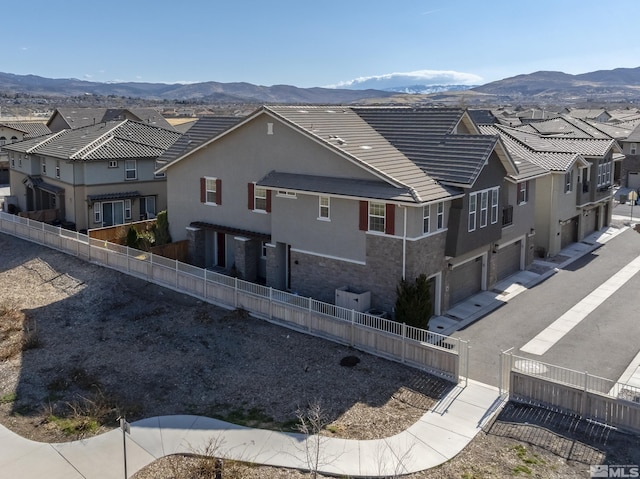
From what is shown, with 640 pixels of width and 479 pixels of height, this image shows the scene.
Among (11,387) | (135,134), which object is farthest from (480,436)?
(135,134)

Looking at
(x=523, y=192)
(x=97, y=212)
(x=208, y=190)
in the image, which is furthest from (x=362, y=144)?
(x=97, y=212)

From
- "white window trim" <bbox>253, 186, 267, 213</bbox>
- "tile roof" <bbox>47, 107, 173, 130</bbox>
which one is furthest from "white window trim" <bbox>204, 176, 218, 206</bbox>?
"tile roof" <bbox>47, 107, 173, 130</bbox>

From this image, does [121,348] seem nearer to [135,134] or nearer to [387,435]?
→ [387,435]

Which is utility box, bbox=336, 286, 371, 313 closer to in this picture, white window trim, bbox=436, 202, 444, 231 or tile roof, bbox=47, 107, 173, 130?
white window trim, bbox=436, 202, 444, 231

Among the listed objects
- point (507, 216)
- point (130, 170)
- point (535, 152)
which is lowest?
point (507, 216)

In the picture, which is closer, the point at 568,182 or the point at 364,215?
the point at 364,215

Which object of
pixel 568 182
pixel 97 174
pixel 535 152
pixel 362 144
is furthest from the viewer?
pixel 97 174

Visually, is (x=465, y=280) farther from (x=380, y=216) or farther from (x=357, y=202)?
(x=357, y=202)
